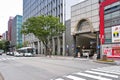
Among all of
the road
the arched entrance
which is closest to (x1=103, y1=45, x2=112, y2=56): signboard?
the arched entrance

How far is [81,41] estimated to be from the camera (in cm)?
6738

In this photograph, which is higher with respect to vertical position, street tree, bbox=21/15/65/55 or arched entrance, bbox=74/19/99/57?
street tree, bbox=21/15/65/55

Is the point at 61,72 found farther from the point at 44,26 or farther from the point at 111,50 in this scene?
the point at 44,26

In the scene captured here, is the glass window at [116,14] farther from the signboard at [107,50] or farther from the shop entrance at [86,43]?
the shop entrance at [86,43]

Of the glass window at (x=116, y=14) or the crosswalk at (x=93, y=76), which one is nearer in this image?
the crosswalk at (x=93, y=76)

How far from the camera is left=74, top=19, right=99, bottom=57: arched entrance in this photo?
5916 cm

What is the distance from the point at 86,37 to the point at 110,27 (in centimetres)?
1759

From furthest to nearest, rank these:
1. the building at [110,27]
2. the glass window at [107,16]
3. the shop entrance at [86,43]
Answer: the shop entrance at [86,43] < the glass window at [107,16] < the building at [110,27]

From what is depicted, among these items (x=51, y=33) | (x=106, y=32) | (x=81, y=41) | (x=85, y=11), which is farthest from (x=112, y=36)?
(x=51, y=33)

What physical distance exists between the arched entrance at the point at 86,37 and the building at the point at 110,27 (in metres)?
5.44

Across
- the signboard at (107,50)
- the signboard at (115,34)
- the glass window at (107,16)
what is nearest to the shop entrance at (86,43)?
the signboard at (107,50)

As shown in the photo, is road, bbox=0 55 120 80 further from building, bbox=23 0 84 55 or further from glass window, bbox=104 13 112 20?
building, bbox=23 0 84 55

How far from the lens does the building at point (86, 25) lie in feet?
187

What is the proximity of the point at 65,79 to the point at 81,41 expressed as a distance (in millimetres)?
52420
